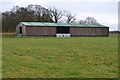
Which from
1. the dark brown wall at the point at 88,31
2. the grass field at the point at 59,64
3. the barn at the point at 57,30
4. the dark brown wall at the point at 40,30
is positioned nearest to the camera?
the grass field at the point at 59,64

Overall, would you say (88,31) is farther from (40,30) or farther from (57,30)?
(40,30)

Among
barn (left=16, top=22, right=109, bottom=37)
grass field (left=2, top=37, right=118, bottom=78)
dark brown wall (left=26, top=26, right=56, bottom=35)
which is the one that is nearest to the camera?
grass field (left=2, top=37, right=118, bottom=78)

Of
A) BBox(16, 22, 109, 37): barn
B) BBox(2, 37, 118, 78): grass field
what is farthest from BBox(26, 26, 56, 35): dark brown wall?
BBox(2, 37, 118, 78): grass field

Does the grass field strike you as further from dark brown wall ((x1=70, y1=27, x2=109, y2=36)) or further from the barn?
dark brown wall ((x1=70, y1=27, x2=109, y2=36))

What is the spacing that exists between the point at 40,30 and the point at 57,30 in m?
4.76

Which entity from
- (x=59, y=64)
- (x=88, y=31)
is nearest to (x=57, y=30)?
(x=88, y=31)

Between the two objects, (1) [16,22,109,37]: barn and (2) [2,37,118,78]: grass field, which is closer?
(2) [2,37,118,78]: grass field

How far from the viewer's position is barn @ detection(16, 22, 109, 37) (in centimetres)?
4666

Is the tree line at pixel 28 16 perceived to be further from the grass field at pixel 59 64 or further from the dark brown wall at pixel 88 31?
the grass field at pixel 59 64

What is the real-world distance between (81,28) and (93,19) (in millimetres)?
34894

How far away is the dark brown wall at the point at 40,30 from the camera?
46188 millimetres

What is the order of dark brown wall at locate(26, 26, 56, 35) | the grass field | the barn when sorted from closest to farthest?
the grass field < dark brown wall at locate(26, 26, 56, 35) < the barn

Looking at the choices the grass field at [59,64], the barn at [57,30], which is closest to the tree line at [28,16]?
the barn at [57,30]

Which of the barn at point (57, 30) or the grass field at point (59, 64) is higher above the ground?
the barn at point (57, 30)
